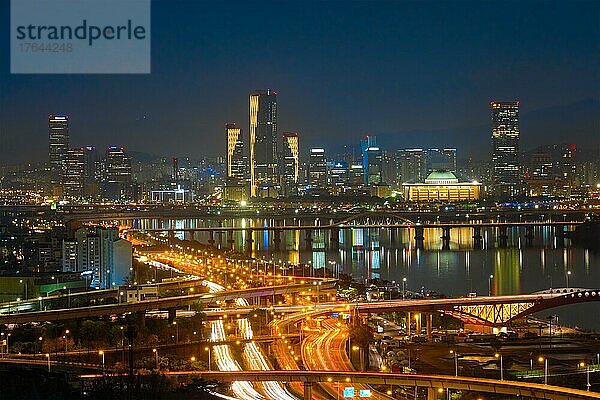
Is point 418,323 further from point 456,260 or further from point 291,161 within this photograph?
point 291,161

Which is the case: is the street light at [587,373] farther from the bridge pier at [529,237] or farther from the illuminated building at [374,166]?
the illuminated building at [374,166]

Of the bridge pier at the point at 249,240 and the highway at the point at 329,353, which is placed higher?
the bridge pier at the point at 249,240

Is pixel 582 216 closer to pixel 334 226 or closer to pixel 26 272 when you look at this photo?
pixel 334 226

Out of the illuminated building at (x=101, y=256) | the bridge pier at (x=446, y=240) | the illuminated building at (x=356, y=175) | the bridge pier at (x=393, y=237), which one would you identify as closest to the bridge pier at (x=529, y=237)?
the bridge pier at (x=446, y=240)

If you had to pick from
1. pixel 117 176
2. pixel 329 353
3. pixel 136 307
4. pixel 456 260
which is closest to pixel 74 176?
pixel 117 176

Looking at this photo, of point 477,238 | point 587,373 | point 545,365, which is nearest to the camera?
point 587,373

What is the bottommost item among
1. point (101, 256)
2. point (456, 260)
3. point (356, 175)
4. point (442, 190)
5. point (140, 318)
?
point (140, 318)

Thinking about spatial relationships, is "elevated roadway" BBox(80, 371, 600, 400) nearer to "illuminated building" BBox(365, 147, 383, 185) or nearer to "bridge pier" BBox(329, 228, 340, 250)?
"bridge pier" BBox(329, 228, 340, 250)
